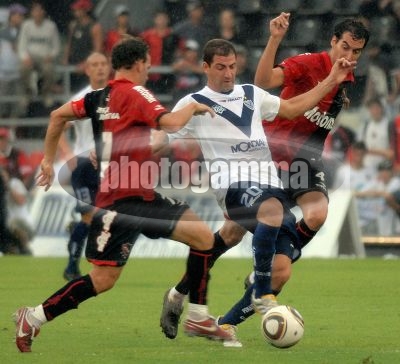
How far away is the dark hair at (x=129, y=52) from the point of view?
26.6ft

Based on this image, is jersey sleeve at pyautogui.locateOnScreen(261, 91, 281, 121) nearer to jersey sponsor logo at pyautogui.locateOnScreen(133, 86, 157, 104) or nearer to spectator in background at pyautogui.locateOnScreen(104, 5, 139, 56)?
jersey sponsor logo at pyautogui.locateOnScreen(133, 86, 157, 104)

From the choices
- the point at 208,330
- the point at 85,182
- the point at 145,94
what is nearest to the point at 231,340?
the point at 208,330

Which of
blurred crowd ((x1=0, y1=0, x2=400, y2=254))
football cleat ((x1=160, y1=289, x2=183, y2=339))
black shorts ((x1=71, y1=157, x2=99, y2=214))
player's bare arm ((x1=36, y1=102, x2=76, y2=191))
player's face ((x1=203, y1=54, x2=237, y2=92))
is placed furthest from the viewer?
blurred crowd ((x1=0, y1=0, x2=400, y2=254))

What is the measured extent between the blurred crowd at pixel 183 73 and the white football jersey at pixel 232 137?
8784mm

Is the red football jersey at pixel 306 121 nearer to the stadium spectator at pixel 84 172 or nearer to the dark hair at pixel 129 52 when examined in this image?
the dark hair at pixel 129 52

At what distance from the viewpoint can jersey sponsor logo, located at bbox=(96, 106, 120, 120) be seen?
8031 mm

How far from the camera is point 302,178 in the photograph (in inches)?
378

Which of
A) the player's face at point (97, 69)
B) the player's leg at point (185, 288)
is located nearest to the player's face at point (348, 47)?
the player's leg at point (185, 288)

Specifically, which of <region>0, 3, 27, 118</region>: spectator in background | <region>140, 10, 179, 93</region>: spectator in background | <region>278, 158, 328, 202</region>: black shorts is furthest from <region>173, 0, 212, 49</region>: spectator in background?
<region>278, 158, 328, 202</region>: black shorts

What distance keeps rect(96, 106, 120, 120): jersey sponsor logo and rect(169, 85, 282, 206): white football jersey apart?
63 cm

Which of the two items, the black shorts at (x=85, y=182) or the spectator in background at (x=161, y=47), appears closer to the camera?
the black shorts at (x=85, y=182)

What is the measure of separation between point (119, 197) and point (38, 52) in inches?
556

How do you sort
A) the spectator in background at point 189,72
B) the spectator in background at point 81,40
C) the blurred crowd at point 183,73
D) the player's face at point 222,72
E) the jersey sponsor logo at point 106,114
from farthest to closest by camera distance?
the spectator in background at point 81,40 → the spectator in background at point 189,72 → the blurred crowd at point 183,73 → the player's face at point 222,72 → the jersey sponsor logo at point 106,114

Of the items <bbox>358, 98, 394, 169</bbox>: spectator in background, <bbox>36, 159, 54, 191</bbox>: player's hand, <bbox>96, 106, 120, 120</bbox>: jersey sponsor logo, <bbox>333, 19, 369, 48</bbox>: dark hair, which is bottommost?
<bbox>358, 98, 394, 169</bbox>: spectator in background
